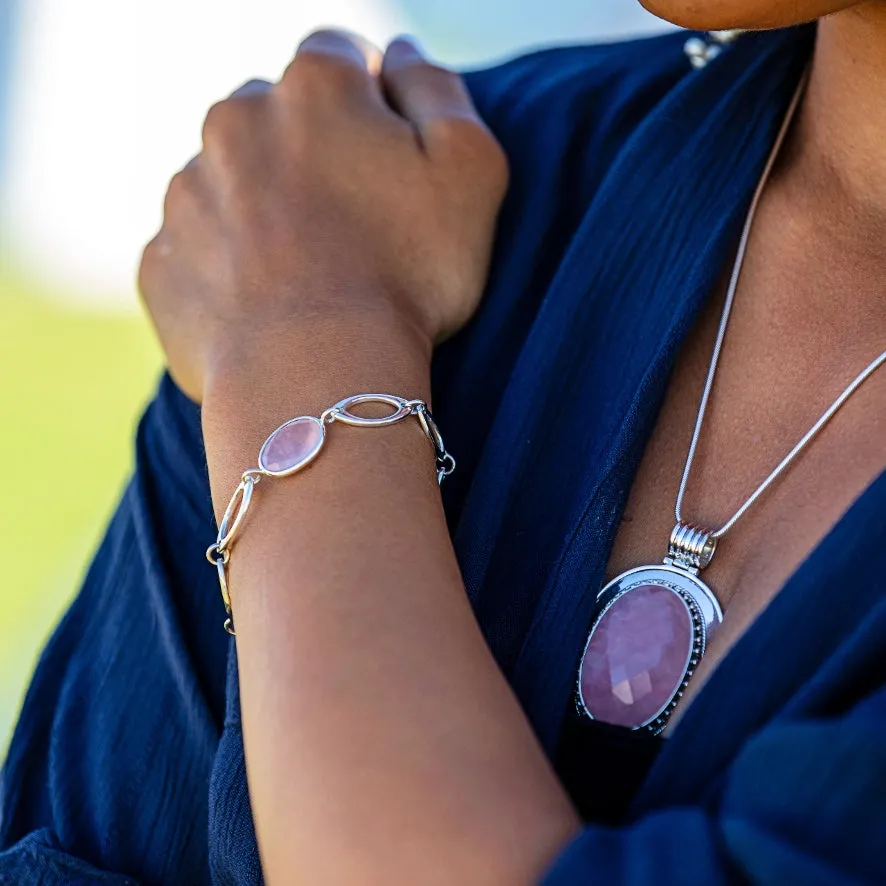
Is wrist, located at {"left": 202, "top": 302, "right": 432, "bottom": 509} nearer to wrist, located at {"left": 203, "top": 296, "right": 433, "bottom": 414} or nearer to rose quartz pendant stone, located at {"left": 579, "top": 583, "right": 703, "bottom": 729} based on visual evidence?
wrist, located at {"left": 203, "top": 296, "right": 433, "bottom": 414}

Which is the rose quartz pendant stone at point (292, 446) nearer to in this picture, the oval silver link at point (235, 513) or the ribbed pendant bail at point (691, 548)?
the oval silver link at point (235, 513)

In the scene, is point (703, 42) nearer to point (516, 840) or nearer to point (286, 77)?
point (286, 77)

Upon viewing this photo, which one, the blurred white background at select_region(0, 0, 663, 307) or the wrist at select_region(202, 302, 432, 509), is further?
the blurred white background at select_region(0, 0, 663, 307)

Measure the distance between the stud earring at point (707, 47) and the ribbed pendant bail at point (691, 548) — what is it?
0.54 meters

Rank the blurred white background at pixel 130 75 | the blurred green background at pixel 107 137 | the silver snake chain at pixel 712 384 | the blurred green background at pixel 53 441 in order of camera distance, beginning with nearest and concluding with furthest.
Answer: the silver snake chain at pixel 712 384 → the blurred green background at pixel 53 441 → the blurred green background at pixel 107 137 → the blurred white background at pixel 130 75

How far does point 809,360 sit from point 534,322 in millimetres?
238

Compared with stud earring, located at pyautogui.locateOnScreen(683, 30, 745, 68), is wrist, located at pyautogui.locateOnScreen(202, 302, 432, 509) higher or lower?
lower

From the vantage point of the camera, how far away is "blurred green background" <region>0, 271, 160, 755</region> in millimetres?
3330

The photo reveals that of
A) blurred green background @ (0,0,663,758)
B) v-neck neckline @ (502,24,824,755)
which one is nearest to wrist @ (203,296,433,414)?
v-neck neckline @ (502,24,824,755)

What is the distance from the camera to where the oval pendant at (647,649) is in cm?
88

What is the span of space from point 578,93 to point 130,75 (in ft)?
12.7

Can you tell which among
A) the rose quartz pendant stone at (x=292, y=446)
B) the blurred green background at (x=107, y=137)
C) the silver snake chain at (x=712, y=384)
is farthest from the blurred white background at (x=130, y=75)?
the rose quartz pendant stone at (x=292, y=446)

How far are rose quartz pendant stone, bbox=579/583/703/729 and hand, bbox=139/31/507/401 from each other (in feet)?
0.94

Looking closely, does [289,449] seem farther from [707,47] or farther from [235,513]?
[707,47]
